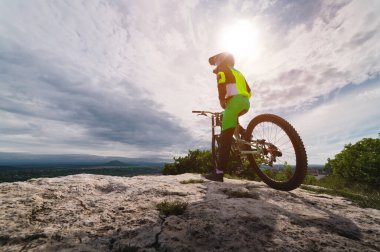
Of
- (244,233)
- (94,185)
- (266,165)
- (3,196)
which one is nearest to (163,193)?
(94,185)

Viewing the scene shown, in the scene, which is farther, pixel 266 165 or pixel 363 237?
pixel 266 165

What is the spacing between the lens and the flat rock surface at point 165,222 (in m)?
2.16

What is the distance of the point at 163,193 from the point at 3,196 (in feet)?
7.99


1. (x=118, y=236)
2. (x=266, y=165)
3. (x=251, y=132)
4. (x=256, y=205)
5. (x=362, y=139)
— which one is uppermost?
(x=362, y=139)

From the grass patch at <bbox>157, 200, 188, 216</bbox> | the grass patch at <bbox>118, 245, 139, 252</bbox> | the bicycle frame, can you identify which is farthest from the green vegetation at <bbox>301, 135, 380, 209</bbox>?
the grass patch at <bbox>118, 245, 139, 252</bbox>

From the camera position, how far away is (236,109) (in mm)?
5172

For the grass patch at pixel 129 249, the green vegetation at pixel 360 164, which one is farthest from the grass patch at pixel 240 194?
the green vegetation at pixel 360 164

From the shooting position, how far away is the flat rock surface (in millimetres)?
2164

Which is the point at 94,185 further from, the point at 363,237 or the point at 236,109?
the point at 363,237

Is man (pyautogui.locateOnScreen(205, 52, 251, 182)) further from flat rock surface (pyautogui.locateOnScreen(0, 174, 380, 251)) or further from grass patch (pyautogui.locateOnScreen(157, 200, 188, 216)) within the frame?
grass patch (pyautogui.locateOnScreen(157, 200, 188, 216))

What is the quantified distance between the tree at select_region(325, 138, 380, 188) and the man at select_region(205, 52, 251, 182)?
2013 centimetres

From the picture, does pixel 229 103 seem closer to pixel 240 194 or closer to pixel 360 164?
pixel 240 194

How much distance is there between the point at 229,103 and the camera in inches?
206

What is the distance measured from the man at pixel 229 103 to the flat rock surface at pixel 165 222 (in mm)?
1371
